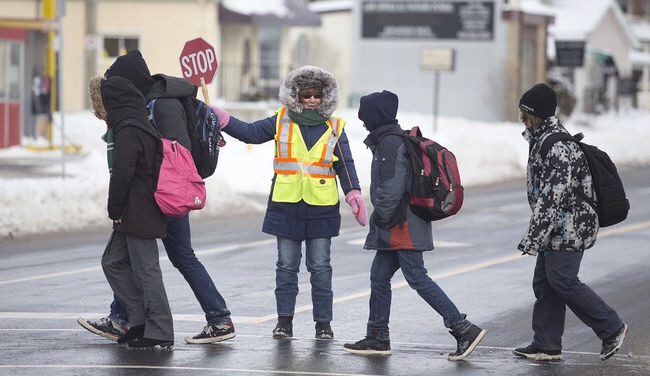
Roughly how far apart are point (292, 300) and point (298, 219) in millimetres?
579

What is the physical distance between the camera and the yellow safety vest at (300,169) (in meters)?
9.34

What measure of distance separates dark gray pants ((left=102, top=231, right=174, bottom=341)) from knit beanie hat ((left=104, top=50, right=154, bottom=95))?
0.97 meters

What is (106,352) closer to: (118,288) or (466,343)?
(118,288)

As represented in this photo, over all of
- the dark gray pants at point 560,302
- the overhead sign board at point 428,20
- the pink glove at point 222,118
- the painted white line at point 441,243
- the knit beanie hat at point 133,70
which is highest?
the overhead sign board at point 428,20

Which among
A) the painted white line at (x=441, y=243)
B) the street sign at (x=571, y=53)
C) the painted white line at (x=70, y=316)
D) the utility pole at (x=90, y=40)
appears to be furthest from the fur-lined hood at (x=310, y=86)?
the street sign at (x=571, y=53)

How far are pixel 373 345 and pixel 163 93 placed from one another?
2.11m

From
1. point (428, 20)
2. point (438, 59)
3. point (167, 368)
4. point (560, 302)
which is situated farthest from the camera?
point (428, 20)

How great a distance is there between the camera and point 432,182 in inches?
349

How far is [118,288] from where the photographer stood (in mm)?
9078

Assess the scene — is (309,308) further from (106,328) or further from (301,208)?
(106,328)

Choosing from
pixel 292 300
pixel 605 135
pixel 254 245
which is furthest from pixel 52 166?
pixel 605 135

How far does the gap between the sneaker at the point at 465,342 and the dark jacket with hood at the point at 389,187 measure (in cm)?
59

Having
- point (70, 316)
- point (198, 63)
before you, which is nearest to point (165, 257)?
point (198, 63)

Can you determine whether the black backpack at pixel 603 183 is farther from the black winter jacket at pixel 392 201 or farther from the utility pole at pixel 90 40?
the utility pole at pixel 90 40
